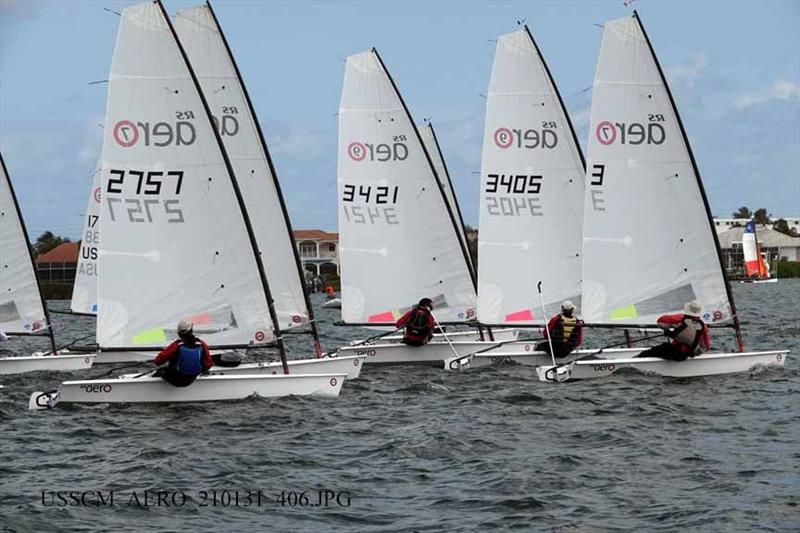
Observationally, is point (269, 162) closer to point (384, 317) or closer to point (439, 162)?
point (384, 317)

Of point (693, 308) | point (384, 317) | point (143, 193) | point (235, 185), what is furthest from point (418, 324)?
point (143, 193)

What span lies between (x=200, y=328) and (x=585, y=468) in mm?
7636

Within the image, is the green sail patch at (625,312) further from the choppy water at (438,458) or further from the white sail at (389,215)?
the white sail at (389,215)

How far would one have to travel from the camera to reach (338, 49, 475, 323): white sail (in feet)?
91.5

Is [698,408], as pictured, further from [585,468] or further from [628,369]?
[585,468]

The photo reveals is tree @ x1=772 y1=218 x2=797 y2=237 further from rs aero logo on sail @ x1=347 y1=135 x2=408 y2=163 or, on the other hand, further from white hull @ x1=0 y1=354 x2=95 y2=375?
white hull @ x1=0 y1=354 x2=95 y2=375

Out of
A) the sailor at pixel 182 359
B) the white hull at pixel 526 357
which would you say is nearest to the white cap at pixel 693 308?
the white hull at pixel 526 357

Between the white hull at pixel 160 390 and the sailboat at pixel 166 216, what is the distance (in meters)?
1.06

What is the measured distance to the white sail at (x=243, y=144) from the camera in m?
25.2

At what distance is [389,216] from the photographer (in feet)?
91.6

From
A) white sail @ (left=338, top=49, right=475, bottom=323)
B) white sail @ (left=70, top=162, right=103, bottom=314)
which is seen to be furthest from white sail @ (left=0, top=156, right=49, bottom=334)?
white sail @ (left=338, top=49, right=475, bottom=323)

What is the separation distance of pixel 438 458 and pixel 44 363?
12.5 metres

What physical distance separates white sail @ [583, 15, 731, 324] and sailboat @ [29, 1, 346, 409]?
6396 mm

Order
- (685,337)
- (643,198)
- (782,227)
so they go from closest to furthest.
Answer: (685,337) → (643,198) → (782,227)
